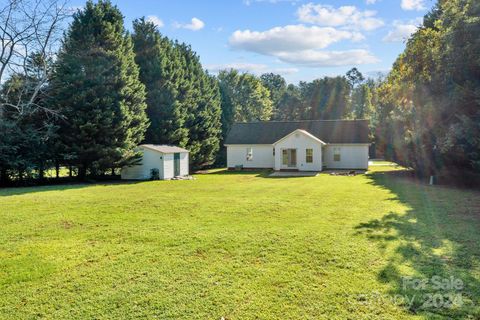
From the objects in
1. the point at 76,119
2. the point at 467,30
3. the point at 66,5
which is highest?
the point at 66,5

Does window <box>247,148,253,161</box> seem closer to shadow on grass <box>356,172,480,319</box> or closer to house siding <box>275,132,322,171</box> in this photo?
house siding <box>275,132,322,171</box>

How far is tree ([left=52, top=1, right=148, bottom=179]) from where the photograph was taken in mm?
21125

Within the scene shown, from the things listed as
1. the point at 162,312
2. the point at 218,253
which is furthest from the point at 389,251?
the point at 162,312

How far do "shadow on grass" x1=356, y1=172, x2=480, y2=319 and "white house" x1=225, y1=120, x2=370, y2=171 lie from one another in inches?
626

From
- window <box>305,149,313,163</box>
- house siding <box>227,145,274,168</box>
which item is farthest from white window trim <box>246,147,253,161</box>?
window <box>305,149,313,163</box>

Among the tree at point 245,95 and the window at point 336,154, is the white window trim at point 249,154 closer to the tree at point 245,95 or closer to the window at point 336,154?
the window at point 336,154

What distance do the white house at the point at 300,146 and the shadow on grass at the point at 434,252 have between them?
1589 centimetres

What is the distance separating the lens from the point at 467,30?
1486 cm

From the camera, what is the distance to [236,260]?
21.8 ft

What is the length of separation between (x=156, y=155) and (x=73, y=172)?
19.6ft

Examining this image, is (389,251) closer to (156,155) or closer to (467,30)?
(467,30)

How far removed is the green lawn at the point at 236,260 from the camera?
4934mm

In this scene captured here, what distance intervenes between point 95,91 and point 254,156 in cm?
1561

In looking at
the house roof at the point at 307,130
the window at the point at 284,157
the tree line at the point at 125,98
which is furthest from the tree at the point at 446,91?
the window at the point at 284,157
